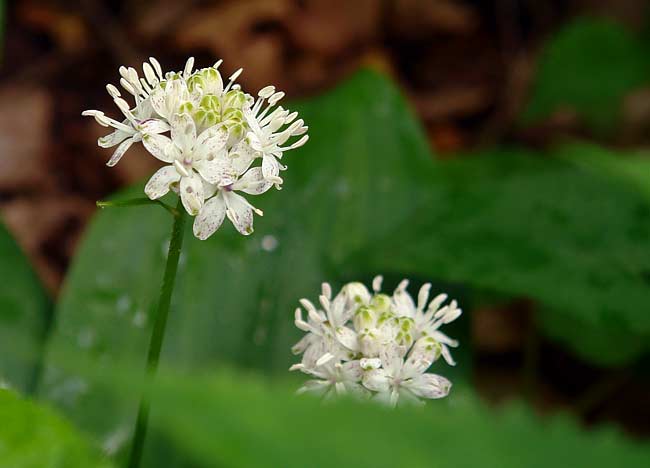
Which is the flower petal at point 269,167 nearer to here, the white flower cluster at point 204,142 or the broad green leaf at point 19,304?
the white flower cluster at point 204,142

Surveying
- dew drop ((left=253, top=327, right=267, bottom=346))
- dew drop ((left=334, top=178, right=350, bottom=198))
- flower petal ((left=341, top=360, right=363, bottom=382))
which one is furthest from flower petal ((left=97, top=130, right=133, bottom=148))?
dew drop ((left=334, top=178, right=350, bottom=198))

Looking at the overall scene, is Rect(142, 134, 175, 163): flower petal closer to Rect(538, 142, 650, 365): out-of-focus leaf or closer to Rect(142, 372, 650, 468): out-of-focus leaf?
Rect(142, 372, 650, 468): out-of-focus leaf

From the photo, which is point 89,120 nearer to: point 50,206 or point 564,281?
point 50,206

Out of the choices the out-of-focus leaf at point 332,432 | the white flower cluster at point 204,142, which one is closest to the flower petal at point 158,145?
the white flower cluster at point 204,142

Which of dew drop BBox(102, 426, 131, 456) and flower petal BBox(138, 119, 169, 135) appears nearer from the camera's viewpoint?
flower petal BBox(138, 119, 169, 135)

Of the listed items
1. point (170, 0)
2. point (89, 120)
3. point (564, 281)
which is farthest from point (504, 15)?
point (564, 281)
